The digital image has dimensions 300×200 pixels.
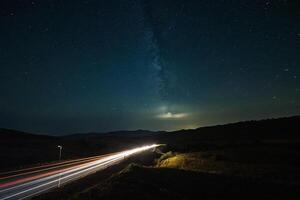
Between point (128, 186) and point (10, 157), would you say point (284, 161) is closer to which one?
point (128, 186)

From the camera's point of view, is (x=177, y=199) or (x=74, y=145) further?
(x=74, y=145)

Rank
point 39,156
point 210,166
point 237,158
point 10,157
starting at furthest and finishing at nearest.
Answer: point 39,156, point 10,157, point 237,158, point 210,166

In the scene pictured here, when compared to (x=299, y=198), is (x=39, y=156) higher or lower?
higher

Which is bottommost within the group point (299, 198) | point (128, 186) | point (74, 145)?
point (299, 198)

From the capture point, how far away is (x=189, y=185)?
17.1 metres

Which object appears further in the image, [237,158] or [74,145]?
[74,145]

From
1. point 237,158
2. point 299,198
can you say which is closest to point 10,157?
point 237,158

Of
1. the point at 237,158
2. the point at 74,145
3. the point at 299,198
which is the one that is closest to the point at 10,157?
the point at 74,145

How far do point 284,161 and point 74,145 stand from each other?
2666 inches

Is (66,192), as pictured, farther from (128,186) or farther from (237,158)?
(237,158)

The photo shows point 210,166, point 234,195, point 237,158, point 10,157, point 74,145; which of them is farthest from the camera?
point 74,145

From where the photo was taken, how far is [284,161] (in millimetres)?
29250

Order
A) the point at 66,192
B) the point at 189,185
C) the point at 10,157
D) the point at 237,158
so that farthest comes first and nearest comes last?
the point at 10,157 → the point at 237,158 → the point at 66,192 → the point at 189,185

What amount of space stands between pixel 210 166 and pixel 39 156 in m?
40.7
